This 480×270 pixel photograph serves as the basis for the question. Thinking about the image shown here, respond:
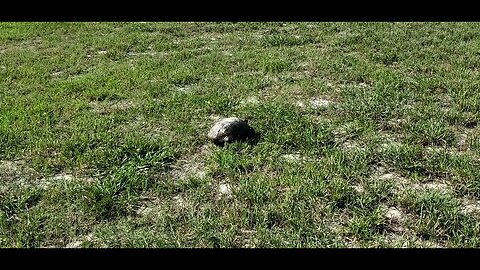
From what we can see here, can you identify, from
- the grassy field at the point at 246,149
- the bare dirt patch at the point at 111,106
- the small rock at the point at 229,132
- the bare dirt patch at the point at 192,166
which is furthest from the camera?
the bare dirt patch at the point at 111,106

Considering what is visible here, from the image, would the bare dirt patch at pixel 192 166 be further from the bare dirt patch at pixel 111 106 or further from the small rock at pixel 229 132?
the bare dirt patch at pixel 111 106

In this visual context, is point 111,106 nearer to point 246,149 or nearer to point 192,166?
point 192,166

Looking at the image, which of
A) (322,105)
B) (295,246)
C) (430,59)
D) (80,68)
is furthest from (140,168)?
(430,59)

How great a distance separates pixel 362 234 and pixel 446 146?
1.64 meters

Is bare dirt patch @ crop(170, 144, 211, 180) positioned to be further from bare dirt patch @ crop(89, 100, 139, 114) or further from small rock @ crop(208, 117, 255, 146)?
bare dirt patch @ crop(89, 100, 139, 114)

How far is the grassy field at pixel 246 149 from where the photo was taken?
2.99 meters

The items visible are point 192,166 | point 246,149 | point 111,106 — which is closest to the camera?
point 192,166

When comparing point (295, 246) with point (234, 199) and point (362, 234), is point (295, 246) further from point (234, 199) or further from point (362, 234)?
point (234, 199)

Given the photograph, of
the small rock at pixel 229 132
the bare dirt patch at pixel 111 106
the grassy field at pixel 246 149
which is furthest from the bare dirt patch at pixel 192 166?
the bare dirt patch at pixel 111 106

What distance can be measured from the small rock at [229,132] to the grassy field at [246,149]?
98mm

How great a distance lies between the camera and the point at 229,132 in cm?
406

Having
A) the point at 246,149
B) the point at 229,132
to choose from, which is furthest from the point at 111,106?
the point at 246,149

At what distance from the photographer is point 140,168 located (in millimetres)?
3730

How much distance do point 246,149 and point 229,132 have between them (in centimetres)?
23
